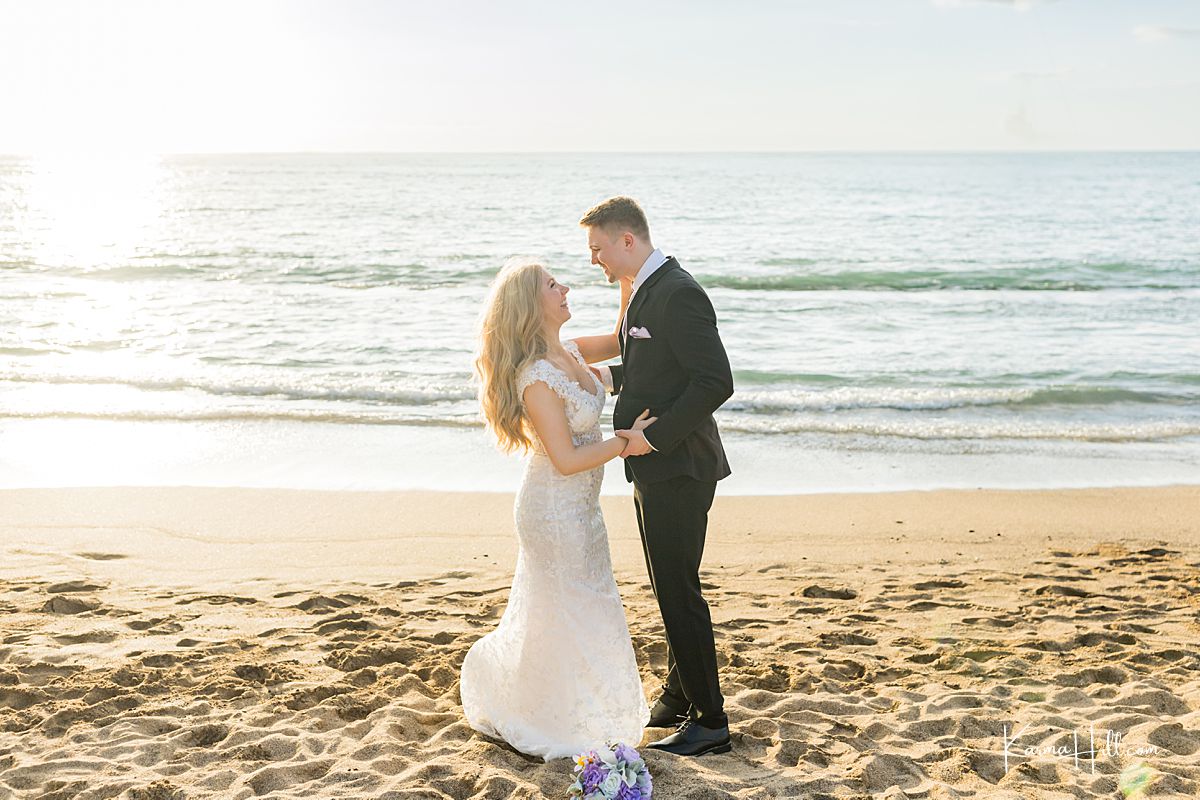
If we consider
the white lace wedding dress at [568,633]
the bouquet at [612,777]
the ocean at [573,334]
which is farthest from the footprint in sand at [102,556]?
the bouquet at [612,777]

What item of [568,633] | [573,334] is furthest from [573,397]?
[573,334]

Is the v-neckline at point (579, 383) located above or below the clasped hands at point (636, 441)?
above

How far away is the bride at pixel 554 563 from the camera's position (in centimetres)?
404

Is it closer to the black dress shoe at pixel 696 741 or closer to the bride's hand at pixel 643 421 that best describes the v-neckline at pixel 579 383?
the bride's hand at pixel 643 421

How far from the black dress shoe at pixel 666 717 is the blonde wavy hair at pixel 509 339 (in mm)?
1420

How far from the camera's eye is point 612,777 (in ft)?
11.8

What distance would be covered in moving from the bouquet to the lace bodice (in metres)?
1.20

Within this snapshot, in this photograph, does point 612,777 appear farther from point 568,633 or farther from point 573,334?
point 573,334

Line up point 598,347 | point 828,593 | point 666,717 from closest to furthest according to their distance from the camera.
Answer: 1. point 666,717
2. point 598,347
3. point 828,593

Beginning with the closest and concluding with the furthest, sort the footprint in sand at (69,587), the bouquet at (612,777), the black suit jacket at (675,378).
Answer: the bouquet at (612,777) → the black suit jacket at (675,378) → the footprint in sand at (69,587)

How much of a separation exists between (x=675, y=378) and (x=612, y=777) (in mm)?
1485

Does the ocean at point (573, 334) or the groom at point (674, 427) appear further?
the ocean at point (573, 334)

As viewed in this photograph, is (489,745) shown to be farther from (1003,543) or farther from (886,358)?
(886,358)

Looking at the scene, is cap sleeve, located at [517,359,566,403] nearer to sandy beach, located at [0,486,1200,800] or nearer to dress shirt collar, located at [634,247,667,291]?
dress shirt collar, located at [634,247,667,291]
